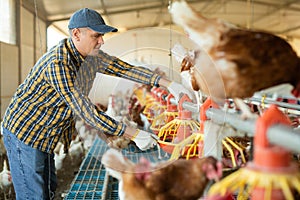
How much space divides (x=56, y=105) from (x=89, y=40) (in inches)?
12.3

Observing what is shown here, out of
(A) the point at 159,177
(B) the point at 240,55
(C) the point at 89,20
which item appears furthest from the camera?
(C) the point at 89,20

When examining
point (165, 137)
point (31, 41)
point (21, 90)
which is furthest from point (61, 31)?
point (165, 137)

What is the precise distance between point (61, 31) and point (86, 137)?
11.1ft

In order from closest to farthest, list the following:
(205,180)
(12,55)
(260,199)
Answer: (260,199) → (205,180) → (12,55)

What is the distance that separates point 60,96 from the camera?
1.27 meters

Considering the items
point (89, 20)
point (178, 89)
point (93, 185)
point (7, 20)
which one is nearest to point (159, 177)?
point (178, 89)

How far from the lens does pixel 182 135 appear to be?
1.03 metres

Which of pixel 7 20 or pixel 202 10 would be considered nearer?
pixel 7 20

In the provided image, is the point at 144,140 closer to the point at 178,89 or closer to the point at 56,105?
the point at 178,89

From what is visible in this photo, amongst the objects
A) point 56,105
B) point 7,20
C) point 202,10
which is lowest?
point 56,105

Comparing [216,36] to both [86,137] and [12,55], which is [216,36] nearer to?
[86,137]

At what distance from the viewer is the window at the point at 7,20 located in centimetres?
457

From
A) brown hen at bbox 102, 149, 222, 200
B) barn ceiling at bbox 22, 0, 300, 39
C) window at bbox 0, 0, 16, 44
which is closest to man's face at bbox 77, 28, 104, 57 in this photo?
brown hen at bbox 102, 149, 222, 200

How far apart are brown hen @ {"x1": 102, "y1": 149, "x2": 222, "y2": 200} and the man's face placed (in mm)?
559
